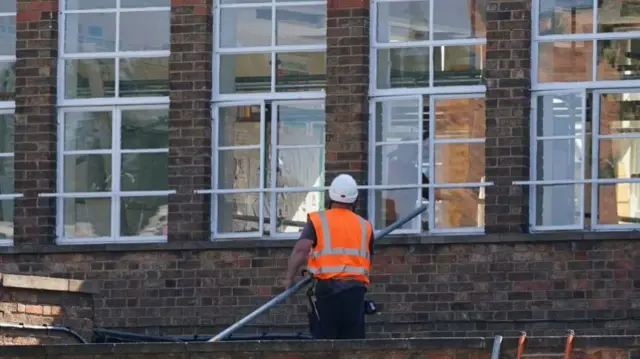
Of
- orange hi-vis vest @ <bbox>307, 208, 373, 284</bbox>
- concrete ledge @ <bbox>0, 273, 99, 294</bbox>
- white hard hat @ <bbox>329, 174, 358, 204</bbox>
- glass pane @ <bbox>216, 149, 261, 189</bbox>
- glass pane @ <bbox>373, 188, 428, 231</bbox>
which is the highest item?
glass pane @ <bbox>216, 149, 261, 189</bbox>

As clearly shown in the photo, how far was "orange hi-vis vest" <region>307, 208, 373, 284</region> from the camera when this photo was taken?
14312 millimetres

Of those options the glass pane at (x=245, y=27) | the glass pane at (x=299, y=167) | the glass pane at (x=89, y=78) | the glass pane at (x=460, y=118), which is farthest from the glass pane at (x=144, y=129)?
the glass pane at (x=460, y=118)

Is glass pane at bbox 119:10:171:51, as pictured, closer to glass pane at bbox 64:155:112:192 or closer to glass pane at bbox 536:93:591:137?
glass pane at bbox 64:155:112:192

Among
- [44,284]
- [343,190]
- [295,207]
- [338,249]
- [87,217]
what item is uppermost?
[343,190]

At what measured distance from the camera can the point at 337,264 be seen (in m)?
14.3

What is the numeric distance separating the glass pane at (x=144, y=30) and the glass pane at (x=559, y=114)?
3678mm

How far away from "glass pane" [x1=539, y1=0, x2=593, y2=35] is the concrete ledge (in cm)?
466

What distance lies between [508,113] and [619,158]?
103cm

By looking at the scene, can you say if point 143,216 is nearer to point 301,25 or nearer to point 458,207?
point 301,25

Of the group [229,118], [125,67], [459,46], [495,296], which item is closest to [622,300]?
[495,296]

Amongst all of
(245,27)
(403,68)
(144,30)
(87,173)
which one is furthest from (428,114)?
(87,173)

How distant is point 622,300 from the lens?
17000 millimetres

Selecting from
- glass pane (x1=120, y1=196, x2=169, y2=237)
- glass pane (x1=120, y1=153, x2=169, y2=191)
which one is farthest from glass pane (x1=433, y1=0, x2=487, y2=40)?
glass pane (x1=120, y1=196, x2=169, y2=237)

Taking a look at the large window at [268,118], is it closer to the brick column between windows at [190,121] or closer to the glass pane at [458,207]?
the brick column between windows at [190,121]
